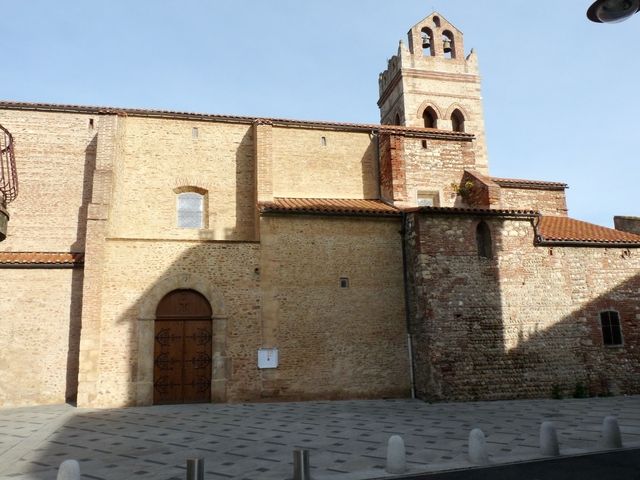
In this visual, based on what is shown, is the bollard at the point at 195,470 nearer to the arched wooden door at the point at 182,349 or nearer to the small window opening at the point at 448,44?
the arched wooden door at the point at 182,349

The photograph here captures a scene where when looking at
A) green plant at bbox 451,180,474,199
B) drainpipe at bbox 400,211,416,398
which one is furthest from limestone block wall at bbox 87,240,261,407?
green plant at bbox 451,180,474,199

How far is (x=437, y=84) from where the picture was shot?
26.5 metres

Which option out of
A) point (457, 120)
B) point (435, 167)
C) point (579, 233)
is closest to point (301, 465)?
point (579, 233)

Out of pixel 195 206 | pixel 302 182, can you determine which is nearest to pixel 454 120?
pixel 302 182

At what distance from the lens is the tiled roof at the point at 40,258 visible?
13570mm

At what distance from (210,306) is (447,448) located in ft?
25.9

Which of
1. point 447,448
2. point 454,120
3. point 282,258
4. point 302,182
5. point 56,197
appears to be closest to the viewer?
point 447,448

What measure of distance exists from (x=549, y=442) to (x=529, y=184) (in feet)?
49.7

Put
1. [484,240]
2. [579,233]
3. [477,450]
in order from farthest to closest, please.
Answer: [579,233] < [484,240] < [477,450]

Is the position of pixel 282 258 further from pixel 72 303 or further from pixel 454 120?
pixel 454 120

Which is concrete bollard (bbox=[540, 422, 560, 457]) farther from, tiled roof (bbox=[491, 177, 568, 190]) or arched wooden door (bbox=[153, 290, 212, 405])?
tiled roof (bbox=[491, 177, 568, 190])

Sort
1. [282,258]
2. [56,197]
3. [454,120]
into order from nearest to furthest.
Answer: [282,258]
[56,197]
[454,120]

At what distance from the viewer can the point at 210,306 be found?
13781 mm

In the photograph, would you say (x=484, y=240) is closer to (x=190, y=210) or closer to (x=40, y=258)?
(x=190, y=210)
